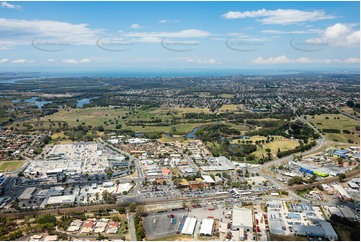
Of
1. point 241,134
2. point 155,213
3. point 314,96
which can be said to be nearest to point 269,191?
point 155,213

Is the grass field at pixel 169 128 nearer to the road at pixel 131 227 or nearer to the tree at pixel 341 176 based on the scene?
the tree at pixel 341 176

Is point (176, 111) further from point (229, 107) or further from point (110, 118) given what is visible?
point (110, 118)

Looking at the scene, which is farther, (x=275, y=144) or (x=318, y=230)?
(x=275, y=144)

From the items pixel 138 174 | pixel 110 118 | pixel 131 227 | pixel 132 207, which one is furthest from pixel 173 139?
pixel 131 227

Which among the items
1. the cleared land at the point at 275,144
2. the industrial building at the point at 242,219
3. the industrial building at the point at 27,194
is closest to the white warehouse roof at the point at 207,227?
the industrial building at the point at 242,219

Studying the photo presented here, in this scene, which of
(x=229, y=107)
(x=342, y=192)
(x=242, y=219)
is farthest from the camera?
(x=229, y=107)

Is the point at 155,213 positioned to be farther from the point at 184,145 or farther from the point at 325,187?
the point at 184,145

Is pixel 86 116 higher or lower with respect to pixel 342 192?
lower
